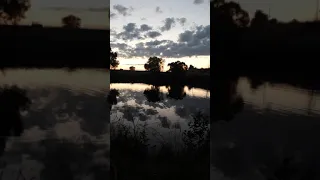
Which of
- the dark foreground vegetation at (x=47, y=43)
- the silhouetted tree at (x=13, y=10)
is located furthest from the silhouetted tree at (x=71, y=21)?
the silhouetted tree at (x=13, y=10)

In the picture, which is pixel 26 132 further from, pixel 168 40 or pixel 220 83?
pixel 220 83

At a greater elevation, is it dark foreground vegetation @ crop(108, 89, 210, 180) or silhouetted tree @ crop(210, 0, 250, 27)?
silhouetted tree @ crop(210, 0, 250, 27)

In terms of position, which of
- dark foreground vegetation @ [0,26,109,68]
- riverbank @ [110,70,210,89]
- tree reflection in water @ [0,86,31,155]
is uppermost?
dark foreground vegetation @ [0,26,109,68]

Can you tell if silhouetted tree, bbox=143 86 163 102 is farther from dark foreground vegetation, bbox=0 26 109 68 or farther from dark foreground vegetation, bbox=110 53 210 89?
dark foreground vegetation, bbox=0 26 109 68

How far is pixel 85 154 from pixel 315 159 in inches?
96.7

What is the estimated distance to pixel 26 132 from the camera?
13.9 ft

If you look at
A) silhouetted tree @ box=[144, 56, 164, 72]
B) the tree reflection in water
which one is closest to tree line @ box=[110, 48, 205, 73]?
silhouetted tree @ box=[144, 56, 164, 72]

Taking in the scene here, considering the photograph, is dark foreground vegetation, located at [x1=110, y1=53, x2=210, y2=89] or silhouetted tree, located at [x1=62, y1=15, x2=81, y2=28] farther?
dark foreground vegetation, located at [x1=110, y1=53, x2=210, y2=89]

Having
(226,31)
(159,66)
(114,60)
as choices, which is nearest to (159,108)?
(159,66)

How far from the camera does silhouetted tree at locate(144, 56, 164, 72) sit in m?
4.46

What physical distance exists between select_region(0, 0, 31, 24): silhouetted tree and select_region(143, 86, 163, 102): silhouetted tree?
1541mm

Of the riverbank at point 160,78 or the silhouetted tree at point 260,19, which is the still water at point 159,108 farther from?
the silhouetted tree at point 260,19

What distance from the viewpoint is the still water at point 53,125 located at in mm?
4219

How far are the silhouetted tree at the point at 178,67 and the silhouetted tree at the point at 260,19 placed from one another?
879 millimetres
